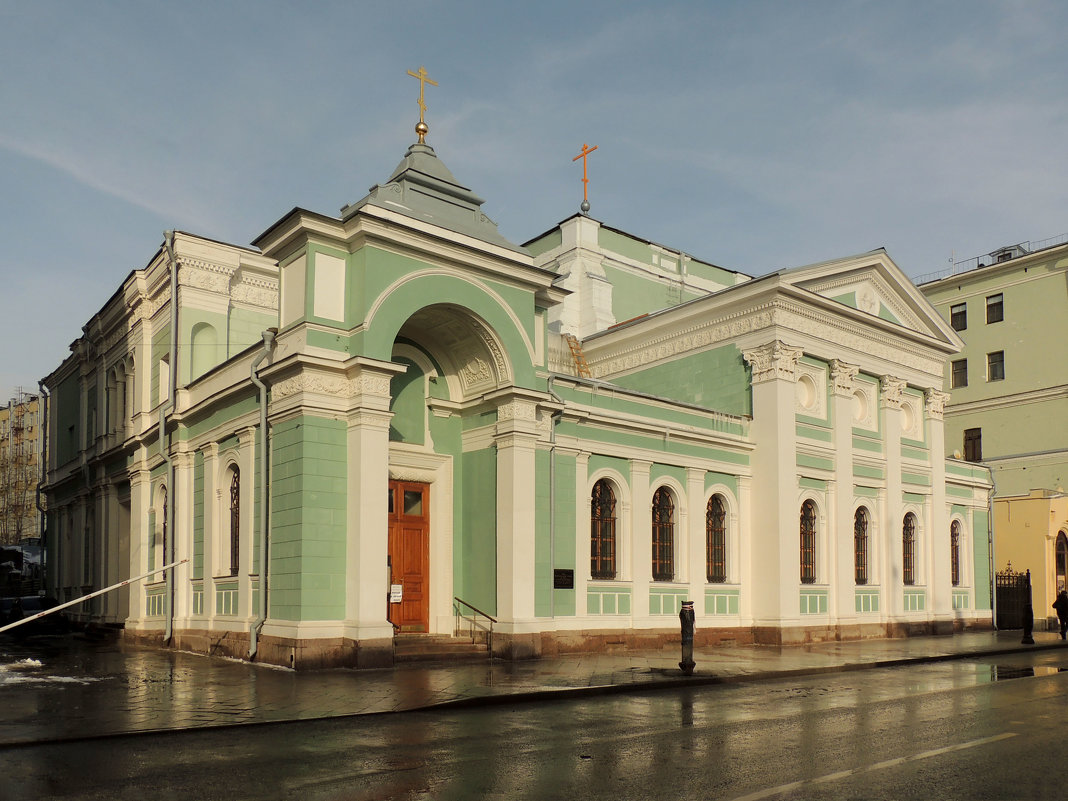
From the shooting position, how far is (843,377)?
2662 cm

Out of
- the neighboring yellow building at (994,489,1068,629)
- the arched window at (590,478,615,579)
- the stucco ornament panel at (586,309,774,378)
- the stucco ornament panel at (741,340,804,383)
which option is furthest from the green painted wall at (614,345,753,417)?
the neighboring yellow building at (994,489,1068,629)

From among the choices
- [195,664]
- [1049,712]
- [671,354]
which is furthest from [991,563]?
[195,664]

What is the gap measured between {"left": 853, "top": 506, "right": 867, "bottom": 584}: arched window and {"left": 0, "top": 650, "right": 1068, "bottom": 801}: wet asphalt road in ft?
48.8

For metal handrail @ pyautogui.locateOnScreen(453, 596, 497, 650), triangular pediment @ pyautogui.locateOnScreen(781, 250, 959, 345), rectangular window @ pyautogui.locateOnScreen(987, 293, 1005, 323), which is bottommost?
metal handrail @ pyautogui.locateOnScreen(453, 596, 497, 650)

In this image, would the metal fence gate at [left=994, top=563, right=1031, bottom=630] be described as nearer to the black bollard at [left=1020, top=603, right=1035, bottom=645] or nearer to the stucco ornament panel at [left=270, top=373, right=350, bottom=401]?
the black bollard at [left=1020, top=603, right=1035, bottom=645]

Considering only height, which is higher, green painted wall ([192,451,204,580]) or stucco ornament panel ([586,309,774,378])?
stucco ornament panel ([586,309,774,378])

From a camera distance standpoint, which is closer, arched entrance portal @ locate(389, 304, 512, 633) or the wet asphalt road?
the wet asphalt road

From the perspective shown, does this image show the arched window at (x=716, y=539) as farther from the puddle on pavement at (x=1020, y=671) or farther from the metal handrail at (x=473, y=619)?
the metal handrail at (x=473, y=619)

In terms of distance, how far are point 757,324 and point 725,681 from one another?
11.6 metres

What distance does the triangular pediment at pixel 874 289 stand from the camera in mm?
25844

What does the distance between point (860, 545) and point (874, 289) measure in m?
7.25

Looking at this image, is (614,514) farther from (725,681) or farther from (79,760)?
(79,760)

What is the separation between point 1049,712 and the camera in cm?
1144

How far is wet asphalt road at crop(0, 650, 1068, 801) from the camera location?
7.27 m
